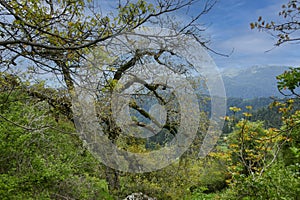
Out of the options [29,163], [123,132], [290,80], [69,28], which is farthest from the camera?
[123,132]

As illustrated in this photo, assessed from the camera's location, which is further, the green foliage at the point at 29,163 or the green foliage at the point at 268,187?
the green foliage at the point at 29,163

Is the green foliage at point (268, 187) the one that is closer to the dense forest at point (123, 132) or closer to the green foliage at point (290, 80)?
the dense forest at point (123, 132)

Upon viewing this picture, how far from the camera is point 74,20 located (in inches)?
120

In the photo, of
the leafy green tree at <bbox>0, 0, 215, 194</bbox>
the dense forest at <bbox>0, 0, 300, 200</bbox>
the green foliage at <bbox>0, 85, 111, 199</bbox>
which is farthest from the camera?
the green foliage at <bbox>0, 85, 111, 199</bbox>

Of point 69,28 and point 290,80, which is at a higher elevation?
point 69,28

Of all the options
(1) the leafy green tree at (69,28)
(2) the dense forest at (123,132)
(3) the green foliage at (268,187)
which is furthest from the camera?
(2) the dense forest at (123,132)

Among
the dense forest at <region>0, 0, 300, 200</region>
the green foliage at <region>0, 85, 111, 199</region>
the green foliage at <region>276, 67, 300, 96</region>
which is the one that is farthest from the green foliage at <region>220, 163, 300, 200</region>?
the green foliage at <region>0, 85, 111, 199</region>

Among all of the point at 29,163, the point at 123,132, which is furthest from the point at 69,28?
the point at 123,132

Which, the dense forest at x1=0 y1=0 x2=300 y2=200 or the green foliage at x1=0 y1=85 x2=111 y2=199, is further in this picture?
the green foliage at x1=0 y1=85 x2=111 y2=199

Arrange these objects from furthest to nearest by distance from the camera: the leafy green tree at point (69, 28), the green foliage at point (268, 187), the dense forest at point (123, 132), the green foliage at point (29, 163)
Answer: the green foliage at point (29, 163) < the dense forest at point (123, 132) < the green foliage at point (268, 187) < the leafy green tree at point (69, 28)

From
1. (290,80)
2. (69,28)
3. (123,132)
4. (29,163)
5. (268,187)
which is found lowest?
(268,187)

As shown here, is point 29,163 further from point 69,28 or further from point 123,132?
point 123,132

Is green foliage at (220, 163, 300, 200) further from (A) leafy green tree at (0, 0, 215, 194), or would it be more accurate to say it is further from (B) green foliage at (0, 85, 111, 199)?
(B) green foliage at (0, 85, 111, 199)

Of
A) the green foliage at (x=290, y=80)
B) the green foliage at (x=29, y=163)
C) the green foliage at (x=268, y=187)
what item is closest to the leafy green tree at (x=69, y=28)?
the green foliage at (x=29, y=163)
